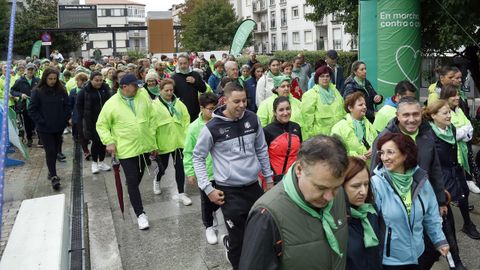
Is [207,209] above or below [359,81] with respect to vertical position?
below

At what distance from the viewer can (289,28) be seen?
54906 millimetres

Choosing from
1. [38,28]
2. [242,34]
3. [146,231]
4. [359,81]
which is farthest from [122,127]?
[38,28]

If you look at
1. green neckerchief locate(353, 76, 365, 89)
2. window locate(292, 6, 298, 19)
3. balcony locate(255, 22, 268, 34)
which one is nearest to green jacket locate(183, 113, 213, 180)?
green neckerchief locate(353, 76, 365, 89)

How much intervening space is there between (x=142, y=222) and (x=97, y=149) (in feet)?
10.8

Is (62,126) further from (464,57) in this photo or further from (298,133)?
(464,57)

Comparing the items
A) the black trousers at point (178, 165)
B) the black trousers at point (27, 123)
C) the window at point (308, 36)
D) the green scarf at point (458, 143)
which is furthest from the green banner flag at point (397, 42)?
the window at point (308, 36)

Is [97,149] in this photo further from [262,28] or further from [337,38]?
[262,28]

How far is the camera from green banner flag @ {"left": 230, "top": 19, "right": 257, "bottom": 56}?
15.6 m

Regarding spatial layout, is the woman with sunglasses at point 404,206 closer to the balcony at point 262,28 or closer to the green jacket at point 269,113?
the green jacket at point 269,113

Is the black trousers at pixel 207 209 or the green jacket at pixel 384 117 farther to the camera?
the green jacket at pixel 384 117

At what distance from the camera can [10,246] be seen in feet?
15.0

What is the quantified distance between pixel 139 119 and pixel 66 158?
4.75 m

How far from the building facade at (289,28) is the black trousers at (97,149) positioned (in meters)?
36.6

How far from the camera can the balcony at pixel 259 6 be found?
61562 mm
